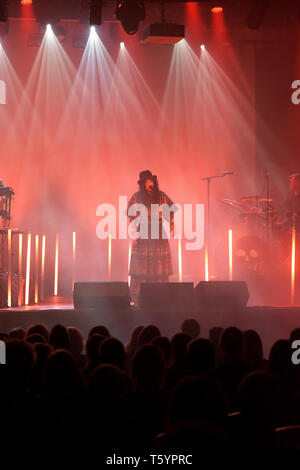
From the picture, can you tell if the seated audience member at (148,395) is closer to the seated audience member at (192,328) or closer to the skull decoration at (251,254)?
the seated audience member at (192,328)

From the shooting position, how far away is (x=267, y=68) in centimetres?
1279

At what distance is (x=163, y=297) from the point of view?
7.02 metres

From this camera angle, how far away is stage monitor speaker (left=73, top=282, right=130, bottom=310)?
694 centimetres

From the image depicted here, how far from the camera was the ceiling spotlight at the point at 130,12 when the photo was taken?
9273 millimetres

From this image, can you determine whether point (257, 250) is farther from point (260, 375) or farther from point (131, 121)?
point (260, 375)

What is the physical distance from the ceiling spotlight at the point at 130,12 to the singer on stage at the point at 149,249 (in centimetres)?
247

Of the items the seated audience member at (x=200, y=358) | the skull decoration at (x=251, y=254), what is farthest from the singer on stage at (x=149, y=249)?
the seated audience member at (x=200, y=358)

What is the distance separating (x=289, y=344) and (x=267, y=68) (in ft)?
33.1

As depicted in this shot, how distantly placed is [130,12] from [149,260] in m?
3.86

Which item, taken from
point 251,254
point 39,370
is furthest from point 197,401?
point 251,254

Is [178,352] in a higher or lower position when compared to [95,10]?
lower

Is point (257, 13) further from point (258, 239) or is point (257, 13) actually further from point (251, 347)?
point (251, 347)
